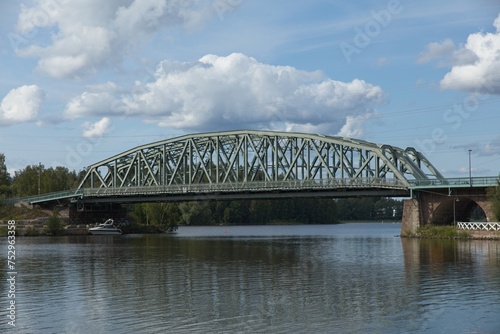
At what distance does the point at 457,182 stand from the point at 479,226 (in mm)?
7957

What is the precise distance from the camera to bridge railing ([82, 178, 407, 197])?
340 feet

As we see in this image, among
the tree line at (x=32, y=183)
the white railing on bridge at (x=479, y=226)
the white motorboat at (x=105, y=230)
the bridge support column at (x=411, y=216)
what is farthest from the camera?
the tree line at (x=32, y=183)

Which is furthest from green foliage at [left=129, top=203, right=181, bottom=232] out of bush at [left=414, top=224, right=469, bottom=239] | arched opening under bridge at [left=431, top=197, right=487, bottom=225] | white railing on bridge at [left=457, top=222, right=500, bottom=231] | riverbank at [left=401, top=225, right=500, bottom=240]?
white railing on bridge at [left=457, top=222, right=500, bottom=231]

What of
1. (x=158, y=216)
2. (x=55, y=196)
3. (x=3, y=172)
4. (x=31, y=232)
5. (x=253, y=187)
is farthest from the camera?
(x=3, y=172)

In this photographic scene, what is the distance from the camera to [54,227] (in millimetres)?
124062

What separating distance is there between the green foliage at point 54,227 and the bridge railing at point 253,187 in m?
11.3

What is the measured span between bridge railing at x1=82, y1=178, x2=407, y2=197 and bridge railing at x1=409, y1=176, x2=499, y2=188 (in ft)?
7.45

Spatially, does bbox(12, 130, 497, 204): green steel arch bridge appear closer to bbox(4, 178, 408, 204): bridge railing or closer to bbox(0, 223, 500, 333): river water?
bbox(4, 178, 408, 204): bridge railing

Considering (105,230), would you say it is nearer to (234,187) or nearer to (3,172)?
(234,187)

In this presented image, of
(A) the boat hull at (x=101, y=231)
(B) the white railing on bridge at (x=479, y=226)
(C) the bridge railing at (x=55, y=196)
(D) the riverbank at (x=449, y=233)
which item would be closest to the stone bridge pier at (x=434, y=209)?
(D) the riverbank at (x=449, y=233)

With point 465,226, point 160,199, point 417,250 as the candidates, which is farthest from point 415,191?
point 160,199

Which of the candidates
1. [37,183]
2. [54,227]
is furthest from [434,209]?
[37,183]

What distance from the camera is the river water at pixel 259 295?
28.9 meters

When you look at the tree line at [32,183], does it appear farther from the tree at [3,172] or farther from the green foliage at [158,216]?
the green foliage at [158,216]
